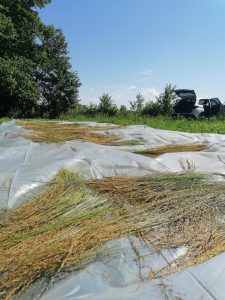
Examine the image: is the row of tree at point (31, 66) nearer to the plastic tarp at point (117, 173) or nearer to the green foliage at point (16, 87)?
the green foliage at point (16, 87)

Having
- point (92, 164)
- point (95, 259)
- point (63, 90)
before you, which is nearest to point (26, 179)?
point (92, 164)

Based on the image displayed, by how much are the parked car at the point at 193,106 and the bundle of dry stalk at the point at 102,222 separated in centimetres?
1227

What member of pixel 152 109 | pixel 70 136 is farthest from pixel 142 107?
pixel 70 136

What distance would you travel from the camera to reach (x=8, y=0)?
16.1 m

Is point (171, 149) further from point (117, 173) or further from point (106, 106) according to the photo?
point (106, 106)

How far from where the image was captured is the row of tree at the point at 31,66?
1516cm

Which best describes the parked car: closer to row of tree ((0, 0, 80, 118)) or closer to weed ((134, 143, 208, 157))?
row of tree ((0, 0, 80, 118))

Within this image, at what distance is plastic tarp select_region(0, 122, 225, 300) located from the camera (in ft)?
5.43

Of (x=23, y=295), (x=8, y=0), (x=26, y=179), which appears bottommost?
(x=23, y=295)

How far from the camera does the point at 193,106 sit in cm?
1534

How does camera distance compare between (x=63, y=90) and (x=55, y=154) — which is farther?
(x=63, y=90)

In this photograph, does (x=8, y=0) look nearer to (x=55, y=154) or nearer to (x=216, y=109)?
(x=216, y=109)

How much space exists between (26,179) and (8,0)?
15.2m

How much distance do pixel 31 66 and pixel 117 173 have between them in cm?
1407
